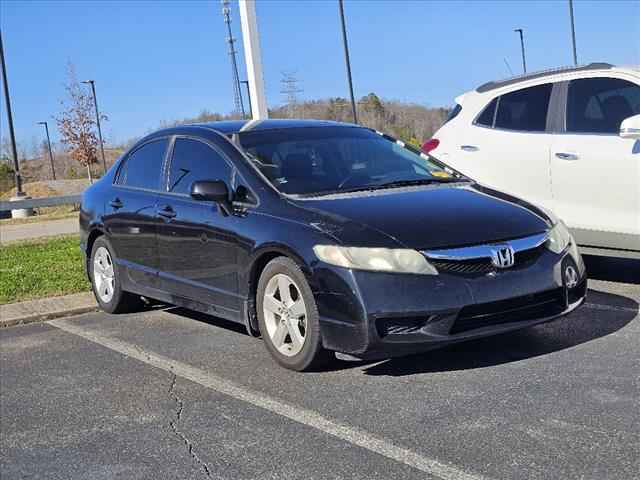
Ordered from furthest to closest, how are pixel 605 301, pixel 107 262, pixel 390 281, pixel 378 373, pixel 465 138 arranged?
pixel 465 138, pixel 107 262, pixel 605 301, pixel 378 373, pixel 390 281

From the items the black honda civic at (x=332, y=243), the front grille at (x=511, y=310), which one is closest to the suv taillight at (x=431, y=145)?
the black honda civic at (x=332, y=243)

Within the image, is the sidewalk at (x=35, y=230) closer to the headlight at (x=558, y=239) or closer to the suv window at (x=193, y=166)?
the suv window at (x=193, y=166)

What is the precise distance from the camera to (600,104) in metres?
6.79

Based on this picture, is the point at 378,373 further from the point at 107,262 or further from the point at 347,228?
the point at 107,262

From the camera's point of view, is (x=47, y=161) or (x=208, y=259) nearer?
(x=208, y=259)

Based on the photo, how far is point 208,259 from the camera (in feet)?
18.4

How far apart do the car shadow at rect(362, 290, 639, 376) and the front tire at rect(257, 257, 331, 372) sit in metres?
0.38

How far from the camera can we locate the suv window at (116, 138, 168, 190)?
6.51 meters

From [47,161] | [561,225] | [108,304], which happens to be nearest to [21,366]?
[108,304]

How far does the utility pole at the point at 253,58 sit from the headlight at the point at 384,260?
8251mm

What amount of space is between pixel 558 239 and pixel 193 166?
8.60 feet

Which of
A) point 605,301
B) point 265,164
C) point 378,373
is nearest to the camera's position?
point 378,373

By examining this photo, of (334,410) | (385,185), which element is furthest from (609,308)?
(334,410)

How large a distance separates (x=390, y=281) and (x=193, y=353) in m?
1.83
